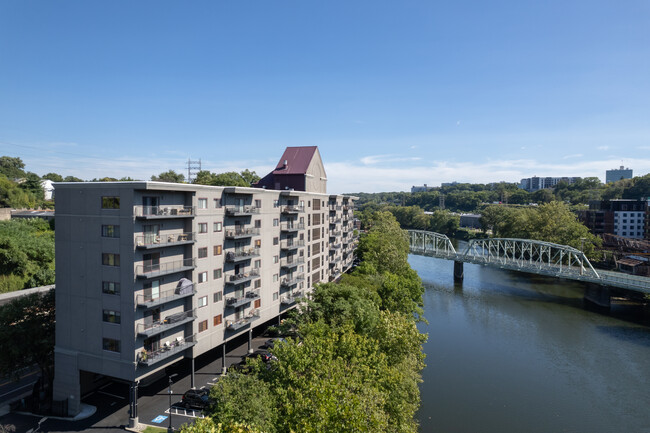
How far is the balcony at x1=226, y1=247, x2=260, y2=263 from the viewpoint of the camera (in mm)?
38281

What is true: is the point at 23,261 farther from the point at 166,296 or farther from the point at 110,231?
the point at 166,296

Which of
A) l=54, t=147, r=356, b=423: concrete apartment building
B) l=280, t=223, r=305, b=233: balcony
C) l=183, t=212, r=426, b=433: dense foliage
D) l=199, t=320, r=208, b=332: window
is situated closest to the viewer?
l=183, t=212, r=426, b=433: dense foliage

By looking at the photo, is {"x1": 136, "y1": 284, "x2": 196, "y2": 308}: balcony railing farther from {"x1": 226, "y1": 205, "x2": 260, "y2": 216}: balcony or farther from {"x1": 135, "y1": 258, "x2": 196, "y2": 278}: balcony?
{"x1": 226, "y1": 205, "x2": 260, "y2": 216}: balcony

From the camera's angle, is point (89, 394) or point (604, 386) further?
point (604, 386)

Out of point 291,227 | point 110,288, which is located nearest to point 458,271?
point 291,227

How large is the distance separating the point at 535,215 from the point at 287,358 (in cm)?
10593

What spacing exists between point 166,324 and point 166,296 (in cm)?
225

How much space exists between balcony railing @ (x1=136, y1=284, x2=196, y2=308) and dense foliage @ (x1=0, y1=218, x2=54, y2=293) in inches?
1739

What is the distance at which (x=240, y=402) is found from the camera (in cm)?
2231

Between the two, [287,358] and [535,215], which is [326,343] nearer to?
[287,358]

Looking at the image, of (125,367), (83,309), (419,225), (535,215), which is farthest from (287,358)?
(419,225)

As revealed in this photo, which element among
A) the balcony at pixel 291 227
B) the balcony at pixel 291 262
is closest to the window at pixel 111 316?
the balcony at pixel 291 262

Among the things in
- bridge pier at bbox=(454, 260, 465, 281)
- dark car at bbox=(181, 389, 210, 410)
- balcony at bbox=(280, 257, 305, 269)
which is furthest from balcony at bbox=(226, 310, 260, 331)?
bridge pier at bbox=(454, 260, 465, 281)

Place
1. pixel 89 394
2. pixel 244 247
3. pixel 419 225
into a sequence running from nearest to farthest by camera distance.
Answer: pixel 89 394, pixel 244 247, pixel 419 225
